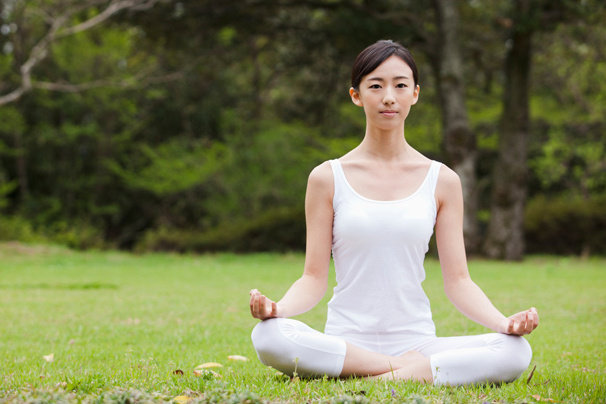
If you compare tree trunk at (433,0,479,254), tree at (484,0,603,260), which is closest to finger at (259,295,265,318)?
tree trunk at (433,0,479,254)

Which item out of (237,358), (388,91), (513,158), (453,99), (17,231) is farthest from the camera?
(17,231)

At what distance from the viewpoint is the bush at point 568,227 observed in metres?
Answer: 19.1

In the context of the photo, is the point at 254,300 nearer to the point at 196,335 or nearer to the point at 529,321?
the point at 529,321

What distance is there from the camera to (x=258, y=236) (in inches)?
799

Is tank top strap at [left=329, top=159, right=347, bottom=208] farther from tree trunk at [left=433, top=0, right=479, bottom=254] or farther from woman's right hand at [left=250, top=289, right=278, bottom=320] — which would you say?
tree trunk at [left=433, top=0, right=479, bottom=254]

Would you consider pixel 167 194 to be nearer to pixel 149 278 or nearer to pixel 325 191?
pixel 149 278

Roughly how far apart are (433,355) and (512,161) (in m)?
14.5

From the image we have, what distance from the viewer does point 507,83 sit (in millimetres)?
17234

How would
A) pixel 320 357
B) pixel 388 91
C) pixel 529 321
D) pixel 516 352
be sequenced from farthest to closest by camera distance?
pixel 388 91, pixel 320 357, pixel 516 352, pixel 529 321

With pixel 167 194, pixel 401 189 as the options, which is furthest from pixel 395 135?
pixel 167 194

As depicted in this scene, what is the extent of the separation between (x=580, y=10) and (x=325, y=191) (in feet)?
43.1

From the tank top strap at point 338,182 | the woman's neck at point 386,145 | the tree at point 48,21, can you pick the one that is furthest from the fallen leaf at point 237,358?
the tree at point 48,21

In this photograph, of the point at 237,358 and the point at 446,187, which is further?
the point at 237,358

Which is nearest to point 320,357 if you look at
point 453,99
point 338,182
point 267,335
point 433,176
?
point 267,335
